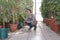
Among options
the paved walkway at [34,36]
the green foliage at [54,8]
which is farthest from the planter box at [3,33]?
the green foliage at [54,8]

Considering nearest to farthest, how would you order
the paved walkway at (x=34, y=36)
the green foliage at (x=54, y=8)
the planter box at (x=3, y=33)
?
the planter box at (x=3, y=33) < the paved walkway at (x=34, y=36) < the green foliage at (x=54, y=8)

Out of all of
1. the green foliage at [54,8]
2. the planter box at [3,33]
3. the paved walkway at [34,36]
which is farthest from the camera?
the green foliage at [54,8]

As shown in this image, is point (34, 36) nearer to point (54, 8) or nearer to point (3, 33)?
point (3, 33)

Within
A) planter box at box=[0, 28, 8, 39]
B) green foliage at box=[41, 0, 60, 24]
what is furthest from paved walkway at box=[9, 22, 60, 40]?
green foliage at box=[41, 0, 60, 24]

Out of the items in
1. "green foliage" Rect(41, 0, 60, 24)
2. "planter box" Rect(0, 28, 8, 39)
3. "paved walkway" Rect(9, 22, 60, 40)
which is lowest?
"paved walkway" Rect(9, 22, 60, 40)

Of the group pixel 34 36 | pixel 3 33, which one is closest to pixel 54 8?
pixel 34 36

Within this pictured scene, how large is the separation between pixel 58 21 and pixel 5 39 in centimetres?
276

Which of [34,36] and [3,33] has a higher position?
[3,33]

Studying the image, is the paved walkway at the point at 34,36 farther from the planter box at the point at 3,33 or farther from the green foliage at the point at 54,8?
the green foliage at the point at 54,8

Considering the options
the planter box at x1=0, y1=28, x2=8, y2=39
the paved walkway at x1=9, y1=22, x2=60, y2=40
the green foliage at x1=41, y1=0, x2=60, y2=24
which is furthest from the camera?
the green foliage at x1=41, y1=0, x2=60, y2=24

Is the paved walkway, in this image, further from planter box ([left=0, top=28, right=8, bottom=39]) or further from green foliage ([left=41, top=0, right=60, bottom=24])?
green foliage ([left=41, top=0, right=60, bottom=24])

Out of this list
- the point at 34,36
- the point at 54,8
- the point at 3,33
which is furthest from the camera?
the point at 54,8

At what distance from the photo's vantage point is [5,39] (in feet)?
21.6

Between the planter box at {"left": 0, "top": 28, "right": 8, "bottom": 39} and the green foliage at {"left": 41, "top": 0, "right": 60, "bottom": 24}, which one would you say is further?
the green foliage at {"left": 41, "top": 0, "right": 60, "bottom": 24}
